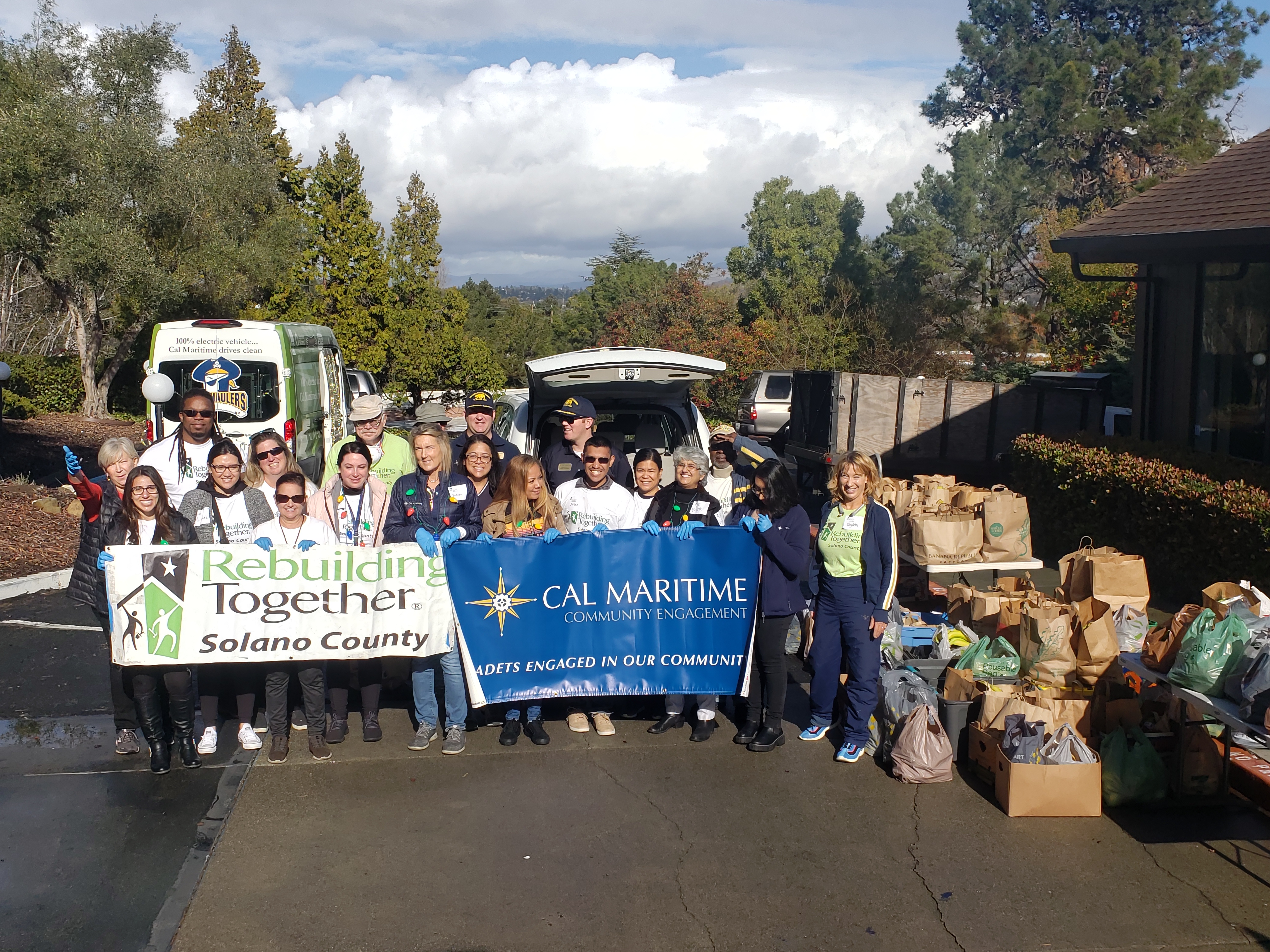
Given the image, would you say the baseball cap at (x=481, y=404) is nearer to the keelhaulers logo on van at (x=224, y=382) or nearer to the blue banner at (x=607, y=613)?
the blue banner at (x=607, y=613)

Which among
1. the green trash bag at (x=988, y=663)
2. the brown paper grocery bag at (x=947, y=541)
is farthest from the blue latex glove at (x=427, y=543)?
the brown paper grocery bag at (x=947, y=541)

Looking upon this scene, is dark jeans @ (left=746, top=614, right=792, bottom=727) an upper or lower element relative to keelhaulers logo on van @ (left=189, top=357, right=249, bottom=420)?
lower

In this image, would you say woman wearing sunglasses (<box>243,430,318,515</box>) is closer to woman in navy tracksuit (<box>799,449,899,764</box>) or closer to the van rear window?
woman in navy tracksuit (<box>799,449,899,764</box>)

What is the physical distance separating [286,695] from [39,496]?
354 inches

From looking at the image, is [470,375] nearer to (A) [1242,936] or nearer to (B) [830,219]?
(A) [1242,936]

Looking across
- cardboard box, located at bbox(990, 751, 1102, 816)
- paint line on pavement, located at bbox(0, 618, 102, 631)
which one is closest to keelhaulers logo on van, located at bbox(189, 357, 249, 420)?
paint line on pavement, located at bbox(0, 618, 102, 631)

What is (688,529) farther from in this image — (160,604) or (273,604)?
(160,604)

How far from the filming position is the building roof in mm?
9758

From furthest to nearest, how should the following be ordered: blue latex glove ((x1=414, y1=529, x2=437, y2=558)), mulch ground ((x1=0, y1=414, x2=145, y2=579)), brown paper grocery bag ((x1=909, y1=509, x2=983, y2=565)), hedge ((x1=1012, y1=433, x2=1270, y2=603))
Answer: mulch ground ((x1=0, y1=414, x2=145, y2=579)), brown paper grocery bag ((x1=909, y1=509, x2=983, y2=565)), hedge ((x1=1012, y1=433, x2=1270, y2=603)), blue latex glove ((x1=414, y1=529, x2=437, y2=558))

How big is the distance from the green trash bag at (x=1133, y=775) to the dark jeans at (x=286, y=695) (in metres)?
4.27

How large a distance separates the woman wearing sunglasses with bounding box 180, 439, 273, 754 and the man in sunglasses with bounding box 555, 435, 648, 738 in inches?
71.6

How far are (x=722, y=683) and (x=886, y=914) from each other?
2.00m

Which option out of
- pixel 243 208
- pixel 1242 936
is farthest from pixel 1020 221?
pixel 1242 936

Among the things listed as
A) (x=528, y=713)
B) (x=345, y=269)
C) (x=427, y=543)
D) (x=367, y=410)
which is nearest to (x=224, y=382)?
(x=367, y=410)
